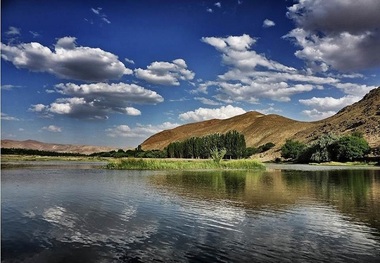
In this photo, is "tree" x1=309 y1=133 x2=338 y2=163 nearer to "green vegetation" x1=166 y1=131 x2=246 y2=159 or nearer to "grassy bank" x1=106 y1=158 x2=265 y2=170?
"green vegetation" x1=166 y1=131 x2=246 y2=159

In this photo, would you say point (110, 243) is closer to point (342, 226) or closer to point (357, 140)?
point (342, 226)

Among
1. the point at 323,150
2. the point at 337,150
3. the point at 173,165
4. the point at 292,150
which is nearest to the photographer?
the point at 173,165

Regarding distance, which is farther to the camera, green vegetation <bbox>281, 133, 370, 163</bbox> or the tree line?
the tree line

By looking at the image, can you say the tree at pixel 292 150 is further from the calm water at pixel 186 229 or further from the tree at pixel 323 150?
the calm water at pixel 186 229

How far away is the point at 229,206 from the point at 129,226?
7613 millimetres

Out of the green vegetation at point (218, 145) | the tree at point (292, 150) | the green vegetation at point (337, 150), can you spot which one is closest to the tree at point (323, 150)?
the green vegetation at point (337, 150)

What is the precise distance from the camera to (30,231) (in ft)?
47.4

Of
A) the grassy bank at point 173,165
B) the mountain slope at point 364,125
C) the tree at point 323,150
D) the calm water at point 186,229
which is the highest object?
the mountain slope at point 364,125

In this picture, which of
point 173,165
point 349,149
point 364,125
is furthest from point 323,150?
point 173,165

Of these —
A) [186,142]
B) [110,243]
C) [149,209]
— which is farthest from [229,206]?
[186,142]

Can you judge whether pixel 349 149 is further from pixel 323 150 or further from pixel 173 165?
pixel 173 165

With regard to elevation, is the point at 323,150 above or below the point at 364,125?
below

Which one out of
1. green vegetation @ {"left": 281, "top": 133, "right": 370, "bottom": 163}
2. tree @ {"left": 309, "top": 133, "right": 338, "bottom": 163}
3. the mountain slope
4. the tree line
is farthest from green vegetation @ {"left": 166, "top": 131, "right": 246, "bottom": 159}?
the mountain slope

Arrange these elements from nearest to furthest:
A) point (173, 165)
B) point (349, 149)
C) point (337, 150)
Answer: point (173, 165)
point (349, 149)
point (337, 150)
